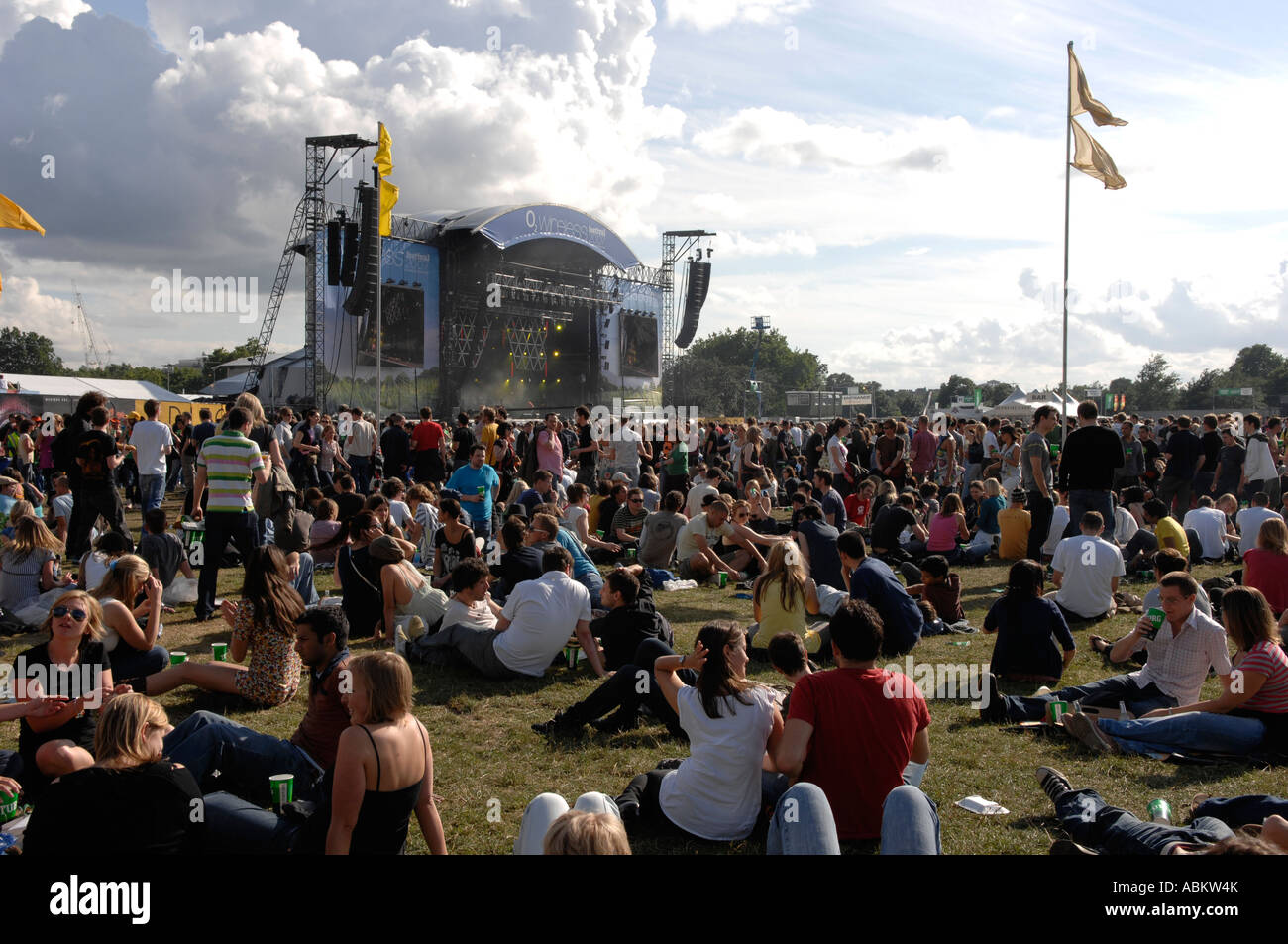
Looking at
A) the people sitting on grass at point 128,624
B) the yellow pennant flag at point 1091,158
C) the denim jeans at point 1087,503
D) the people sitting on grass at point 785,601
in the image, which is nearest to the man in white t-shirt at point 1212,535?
the denim jeans at point 1087,503

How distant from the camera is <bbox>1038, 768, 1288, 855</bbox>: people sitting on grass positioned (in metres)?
3.12

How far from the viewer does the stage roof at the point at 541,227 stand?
33.3 metres

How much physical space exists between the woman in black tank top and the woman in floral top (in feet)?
7.78

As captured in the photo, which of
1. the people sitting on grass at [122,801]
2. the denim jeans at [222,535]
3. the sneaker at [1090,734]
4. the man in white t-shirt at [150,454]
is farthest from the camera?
the man in white t-shirt at [150,454]

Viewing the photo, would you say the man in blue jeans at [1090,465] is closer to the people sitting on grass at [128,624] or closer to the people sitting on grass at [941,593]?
the people sitting on grass at [941,593]

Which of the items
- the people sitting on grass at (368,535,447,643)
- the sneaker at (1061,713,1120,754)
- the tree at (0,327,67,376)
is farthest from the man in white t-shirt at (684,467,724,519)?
the tree at (0,327,67,376)

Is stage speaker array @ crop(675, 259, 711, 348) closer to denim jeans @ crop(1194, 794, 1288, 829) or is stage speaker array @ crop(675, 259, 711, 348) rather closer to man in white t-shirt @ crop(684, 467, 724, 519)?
man in white t-shirt @ crop(684, 467, 724, 519)

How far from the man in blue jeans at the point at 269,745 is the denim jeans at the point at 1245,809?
12.0 feet

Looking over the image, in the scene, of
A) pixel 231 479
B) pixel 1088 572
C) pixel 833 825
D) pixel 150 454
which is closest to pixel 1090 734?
pixel 833 825

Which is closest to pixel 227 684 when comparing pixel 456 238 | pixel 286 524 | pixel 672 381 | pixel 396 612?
pixel 396 612

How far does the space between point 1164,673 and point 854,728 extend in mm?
2750

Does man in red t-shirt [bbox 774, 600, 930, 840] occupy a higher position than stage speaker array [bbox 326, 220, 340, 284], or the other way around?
stage speaker array [bbox 326, 220, 340, 284]

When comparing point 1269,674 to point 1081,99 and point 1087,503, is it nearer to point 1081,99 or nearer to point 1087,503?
point 1087,503

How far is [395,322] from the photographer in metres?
31.7
